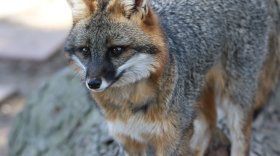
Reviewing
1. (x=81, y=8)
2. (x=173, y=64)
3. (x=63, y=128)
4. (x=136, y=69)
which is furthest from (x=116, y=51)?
(x=63, y=128)

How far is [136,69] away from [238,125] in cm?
200

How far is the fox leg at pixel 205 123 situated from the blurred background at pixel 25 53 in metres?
4.96

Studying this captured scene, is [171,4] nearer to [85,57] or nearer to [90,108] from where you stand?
[85,57]

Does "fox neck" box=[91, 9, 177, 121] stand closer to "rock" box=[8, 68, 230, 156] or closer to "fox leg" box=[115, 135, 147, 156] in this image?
"fox leg" box=[115, 135, 147, 156]

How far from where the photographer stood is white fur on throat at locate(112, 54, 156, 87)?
3.00 meters

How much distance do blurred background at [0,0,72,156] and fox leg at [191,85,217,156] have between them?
4.96 meters

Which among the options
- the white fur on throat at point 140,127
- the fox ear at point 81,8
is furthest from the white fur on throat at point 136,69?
the fox ear at point 81,8

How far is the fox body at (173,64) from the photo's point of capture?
3.02 metres

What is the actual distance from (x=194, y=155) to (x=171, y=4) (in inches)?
80.3

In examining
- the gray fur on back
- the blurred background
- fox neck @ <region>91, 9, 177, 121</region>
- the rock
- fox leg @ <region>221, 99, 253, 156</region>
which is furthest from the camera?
the blurred background

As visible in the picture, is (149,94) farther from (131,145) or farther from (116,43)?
(131,145)

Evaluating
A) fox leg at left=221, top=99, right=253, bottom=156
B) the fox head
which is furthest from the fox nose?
fox leg at left=221, top=99, right=253, bottom=156

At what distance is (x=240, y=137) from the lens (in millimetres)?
4430

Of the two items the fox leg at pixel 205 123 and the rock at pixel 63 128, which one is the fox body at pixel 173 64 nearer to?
the fox leg at pixel 205 123
